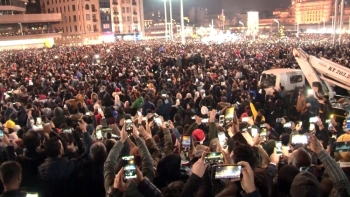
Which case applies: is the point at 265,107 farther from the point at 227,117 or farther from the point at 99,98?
the point at 99,98

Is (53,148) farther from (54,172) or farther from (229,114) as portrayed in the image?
(229,114)

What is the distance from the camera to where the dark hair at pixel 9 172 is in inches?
156

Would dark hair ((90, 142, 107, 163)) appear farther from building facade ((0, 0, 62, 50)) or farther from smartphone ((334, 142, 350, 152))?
building facade ((0, 0, 62, 50))

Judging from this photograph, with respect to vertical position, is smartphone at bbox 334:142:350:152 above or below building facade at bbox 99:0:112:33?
below

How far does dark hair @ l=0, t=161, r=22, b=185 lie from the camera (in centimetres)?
396

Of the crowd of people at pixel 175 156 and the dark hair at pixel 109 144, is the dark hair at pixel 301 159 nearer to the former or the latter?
the crowd of people at pixel 175 156

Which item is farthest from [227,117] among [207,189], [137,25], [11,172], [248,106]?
[137,25]

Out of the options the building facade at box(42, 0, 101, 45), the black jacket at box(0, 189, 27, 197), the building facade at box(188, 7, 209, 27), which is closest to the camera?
the black jacket at box(0, 189, 27, 197)

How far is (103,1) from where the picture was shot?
89.1m

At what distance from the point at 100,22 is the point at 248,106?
8176 centimetres

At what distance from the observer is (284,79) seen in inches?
567

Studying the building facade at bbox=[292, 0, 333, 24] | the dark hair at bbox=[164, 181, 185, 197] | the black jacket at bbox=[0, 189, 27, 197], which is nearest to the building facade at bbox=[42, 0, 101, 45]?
the building facade at bbox=[292, 0, 333, 24]

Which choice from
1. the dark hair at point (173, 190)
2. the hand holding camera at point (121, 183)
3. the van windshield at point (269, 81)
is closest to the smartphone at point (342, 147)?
the dark hair at point (173, 190)

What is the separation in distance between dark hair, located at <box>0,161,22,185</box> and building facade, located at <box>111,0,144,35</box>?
90.1 m
